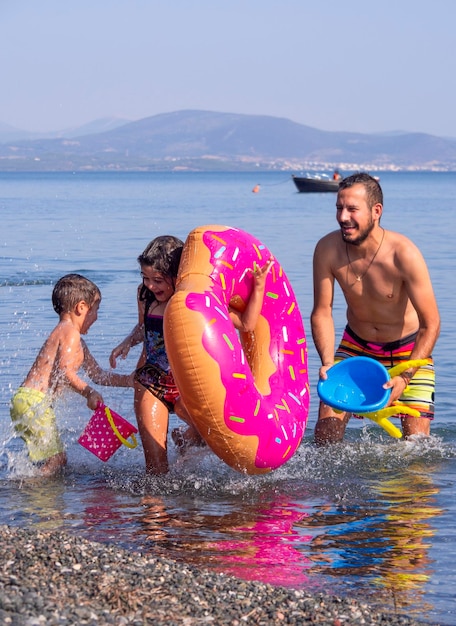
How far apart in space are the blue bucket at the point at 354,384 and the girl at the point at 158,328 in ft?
1.89

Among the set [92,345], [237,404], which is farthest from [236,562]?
[92,345]

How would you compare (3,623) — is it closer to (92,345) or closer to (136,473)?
(136,473)

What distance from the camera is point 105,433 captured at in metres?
6.75

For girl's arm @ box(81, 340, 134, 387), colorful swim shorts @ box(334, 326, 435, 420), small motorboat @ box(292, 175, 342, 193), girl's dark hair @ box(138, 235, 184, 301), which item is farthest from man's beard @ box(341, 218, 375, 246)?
small motorboat @ box(292, 175, 342, 193)

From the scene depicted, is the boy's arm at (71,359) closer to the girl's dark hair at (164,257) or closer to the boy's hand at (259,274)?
the girl's dark hair at (164,257)

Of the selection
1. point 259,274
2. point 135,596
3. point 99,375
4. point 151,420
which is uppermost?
point 259,274

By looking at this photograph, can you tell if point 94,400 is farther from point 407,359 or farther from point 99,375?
point 407,359

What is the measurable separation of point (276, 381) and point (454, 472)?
1.55 meters

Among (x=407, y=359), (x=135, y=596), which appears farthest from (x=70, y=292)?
(x=135, y=596)

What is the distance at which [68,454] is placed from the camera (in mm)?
7684

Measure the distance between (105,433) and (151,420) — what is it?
479 millimetres

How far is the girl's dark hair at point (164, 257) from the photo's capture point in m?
6.28

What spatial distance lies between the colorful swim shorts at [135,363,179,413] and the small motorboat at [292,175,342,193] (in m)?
54.1

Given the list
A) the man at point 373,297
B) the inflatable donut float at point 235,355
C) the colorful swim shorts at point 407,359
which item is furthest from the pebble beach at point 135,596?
the colorful swim shorts at point 407,359
